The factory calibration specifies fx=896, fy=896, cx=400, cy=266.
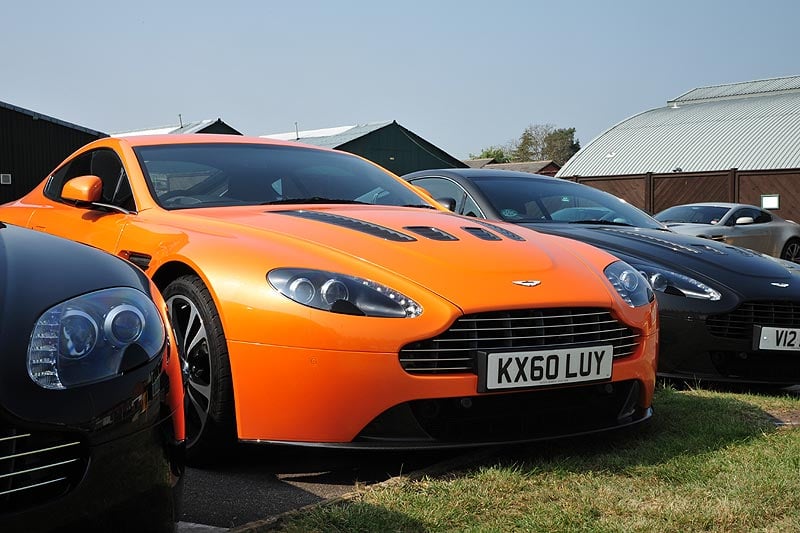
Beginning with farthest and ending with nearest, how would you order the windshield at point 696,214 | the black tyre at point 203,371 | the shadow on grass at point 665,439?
the windshield at point 696,214, the shadow on grass at point 665,439, the black tyre at point 203,371

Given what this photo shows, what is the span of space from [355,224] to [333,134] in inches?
1479

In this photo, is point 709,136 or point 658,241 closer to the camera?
point 658,241

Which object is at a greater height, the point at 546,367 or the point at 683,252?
the point at 683,252

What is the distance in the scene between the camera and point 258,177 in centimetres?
408

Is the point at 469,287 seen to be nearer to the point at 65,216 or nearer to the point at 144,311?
the point at 144,311

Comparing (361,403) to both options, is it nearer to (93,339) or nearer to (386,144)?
(93,339)

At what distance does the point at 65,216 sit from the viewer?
4.13 m

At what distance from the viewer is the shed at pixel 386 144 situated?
126 feet

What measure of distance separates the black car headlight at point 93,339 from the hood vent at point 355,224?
4.65 ft

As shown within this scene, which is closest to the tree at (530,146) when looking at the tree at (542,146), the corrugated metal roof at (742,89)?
the tree at (542,146)

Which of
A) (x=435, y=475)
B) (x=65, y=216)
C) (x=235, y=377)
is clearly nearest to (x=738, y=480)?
(x=435, y=475)

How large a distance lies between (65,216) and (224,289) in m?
1.58

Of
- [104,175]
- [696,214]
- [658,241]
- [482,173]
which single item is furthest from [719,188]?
[104,175]

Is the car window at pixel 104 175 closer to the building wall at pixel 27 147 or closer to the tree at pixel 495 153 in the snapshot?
the building wall at pixel 27 147
